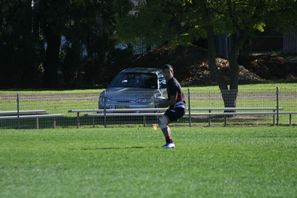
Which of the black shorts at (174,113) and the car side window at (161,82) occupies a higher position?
the car side window at (161,82)

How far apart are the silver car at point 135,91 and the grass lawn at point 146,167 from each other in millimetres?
6814

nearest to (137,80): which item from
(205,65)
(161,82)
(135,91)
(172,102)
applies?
(161,82)

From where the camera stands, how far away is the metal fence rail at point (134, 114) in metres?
24.3

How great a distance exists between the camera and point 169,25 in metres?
28.3

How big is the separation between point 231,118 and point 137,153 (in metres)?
12.2

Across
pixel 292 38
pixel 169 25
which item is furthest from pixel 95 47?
pixel 169 25

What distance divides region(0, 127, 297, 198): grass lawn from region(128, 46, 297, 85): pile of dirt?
30.0 m

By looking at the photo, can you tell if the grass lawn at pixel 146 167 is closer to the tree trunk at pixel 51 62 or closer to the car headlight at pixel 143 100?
the car headlight at pixel 143 100

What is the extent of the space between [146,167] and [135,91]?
1352cm

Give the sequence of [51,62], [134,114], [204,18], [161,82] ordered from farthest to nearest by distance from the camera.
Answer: [51,62]
[204,18]
[161,82]
[134,114]

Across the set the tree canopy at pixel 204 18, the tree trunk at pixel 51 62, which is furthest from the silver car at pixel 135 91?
the tree trunk at pixel 51 62

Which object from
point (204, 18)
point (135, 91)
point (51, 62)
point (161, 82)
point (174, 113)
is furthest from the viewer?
point (51, 62)

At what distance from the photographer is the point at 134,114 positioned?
2331 centimetres

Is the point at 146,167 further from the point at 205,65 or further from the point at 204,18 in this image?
the point at 205,65
